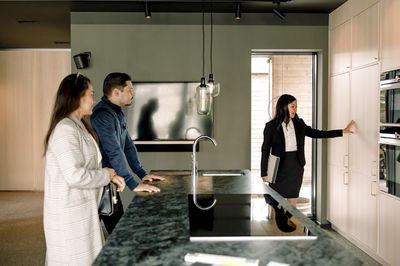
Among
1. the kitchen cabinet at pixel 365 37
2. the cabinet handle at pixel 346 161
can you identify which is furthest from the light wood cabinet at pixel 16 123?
the kitchen cabinet at pixel 365 37

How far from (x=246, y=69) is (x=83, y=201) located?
10.1ft

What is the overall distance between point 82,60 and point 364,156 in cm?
318

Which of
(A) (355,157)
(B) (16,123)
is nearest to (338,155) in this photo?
(A) (355,157)

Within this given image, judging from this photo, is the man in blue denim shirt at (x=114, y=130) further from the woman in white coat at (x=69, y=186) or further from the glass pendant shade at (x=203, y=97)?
the glass pendant shade at (x=203, y=97)

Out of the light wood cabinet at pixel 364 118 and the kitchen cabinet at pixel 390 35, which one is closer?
the kitchen cabinet at pixel 390 35

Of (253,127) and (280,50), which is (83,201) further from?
(280,50)

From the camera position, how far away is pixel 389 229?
3.20 metres

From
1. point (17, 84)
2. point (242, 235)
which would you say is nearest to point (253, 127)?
point (242, 235)

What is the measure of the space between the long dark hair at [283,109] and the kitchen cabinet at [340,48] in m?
0.84

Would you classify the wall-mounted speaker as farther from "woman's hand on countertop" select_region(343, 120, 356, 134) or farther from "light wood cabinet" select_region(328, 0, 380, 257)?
"woman's hand on countertop" select_region(343, 120, 356, 134)

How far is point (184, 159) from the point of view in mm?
4609

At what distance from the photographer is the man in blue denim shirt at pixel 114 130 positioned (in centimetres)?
242

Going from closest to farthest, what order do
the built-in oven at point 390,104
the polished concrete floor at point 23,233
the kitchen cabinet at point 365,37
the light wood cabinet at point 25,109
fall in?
the built-in oven at point 390,104 < the kitchen cabinet at point 365,37 < the polished concrete floor at point 23,233 < the light wood cabinet at point 25,109

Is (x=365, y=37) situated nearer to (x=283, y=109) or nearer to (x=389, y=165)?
(x=283, y=109)
